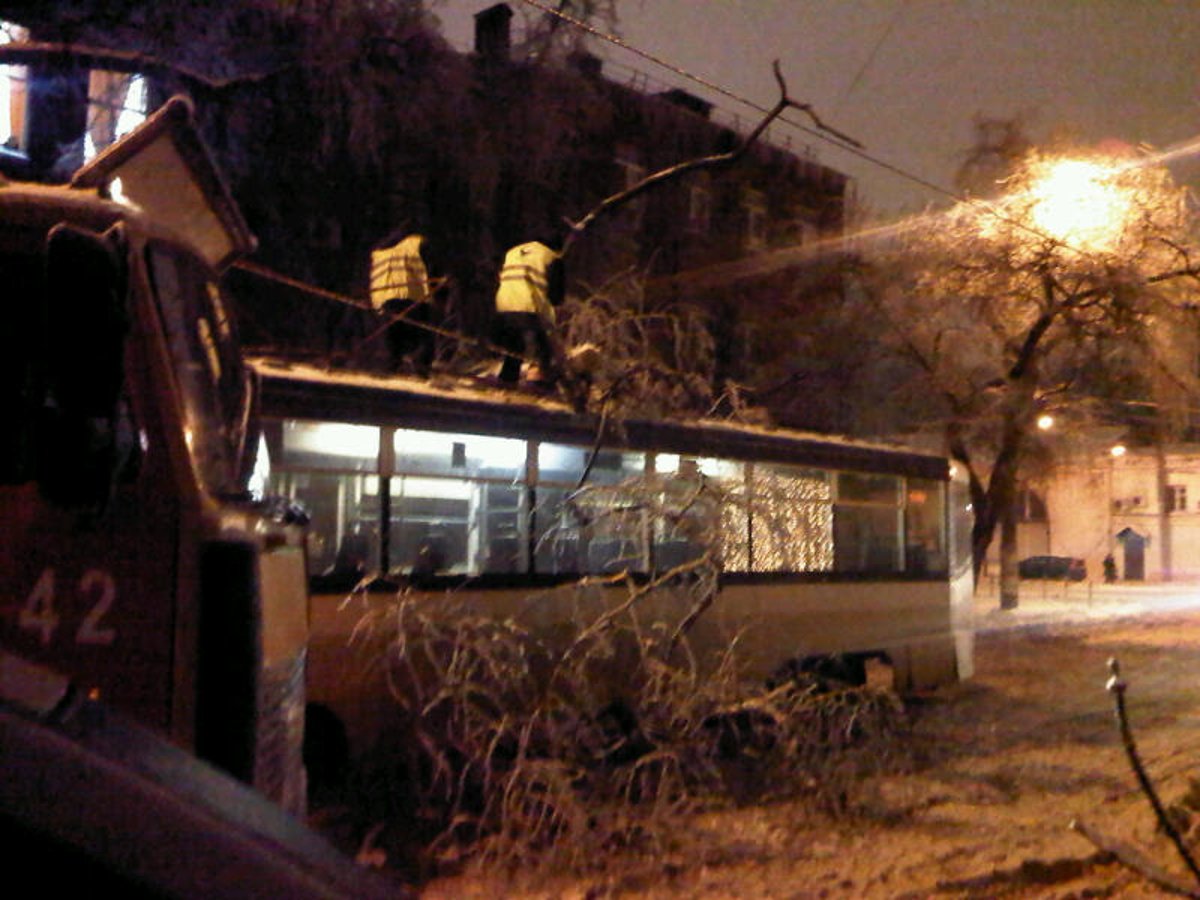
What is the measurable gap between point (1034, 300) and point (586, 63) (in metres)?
9.17

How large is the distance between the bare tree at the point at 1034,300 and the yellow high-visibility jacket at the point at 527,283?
10.1m

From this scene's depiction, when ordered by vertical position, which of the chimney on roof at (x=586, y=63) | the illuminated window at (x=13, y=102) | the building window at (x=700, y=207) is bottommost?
the illuminated window at (x=13, y=102)

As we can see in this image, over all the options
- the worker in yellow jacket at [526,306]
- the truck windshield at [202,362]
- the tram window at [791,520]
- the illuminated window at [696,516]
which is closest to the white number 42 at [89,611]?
the truck windshield at [202,362]

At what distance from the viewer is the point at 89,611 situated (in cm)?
309

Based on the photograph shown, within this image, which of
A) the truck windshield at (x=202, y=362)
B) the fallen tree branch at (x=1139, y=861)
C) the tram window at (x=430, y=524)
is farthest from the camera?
the tram window at (x=430, y=524)

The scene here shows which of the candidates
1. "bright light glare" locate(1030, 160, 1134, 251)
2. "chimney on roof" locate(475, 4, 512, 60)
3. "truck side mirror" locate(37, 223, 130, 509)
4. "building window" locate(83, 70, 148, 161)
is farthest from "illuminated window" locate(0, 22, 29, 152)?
"bright light glare" locate(1030, 160, 1134, 251)

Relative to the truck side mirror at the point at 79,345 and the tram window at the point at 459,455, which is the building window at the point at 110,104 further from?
the truck side mirror at the point at 79,345

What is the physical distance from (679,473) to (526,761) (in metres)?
2.76


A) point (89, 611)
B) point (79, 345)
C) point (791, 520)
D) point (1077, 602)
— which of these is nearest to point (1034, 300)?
point (1077, 602)

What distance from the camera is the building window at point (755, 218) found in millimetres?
30875

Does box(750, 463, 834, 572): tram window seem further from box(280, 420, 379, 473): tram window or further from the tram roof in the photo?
box(280, 420, 379, 473): tram window

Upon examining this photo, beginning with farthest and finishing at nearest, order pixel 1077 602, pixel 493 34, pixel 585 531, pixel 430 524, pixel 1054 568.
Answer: pixel 1054 568 < pixel 1077 602 < pixel 493 34 < pixel 585 531 < pixel 430 524

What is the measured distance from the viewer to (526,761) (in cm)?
684

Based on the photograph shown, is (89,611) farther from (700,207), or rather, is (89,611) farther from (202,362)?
(700,207)
